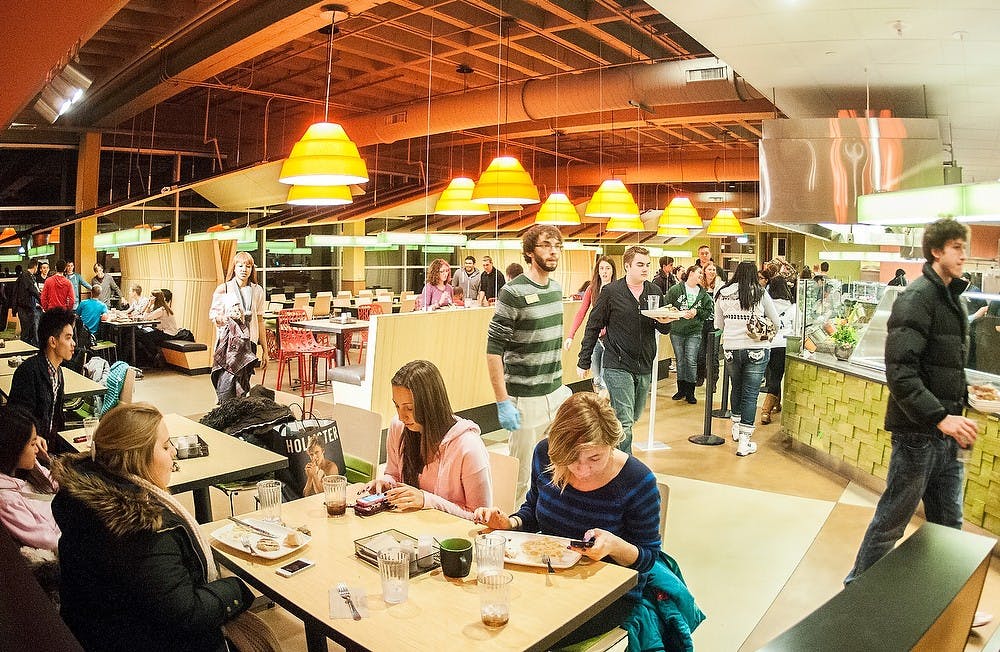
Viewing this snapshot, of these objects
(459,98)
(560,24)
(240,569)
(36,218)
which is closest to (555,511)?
(240,569)

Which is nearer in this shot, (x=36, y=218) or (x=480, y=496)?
(x=480, y=496)

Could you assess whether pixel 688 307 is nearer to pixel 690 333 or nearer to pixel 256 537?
pixel 690 333

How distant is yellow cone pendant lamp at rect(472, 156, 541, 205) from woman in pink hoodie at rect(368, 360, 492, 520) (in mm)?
3134

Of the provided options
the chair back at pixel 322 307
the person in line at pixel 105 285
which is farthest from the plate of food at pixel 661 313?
the person in line at pixel 105 285

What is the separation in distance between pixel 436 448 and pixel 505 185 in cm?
337

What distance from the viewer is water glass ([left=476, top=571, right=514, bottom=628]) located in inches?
74.8

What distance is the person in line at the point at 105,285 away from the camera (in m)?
11.9

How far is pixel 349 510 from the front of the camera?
279cm

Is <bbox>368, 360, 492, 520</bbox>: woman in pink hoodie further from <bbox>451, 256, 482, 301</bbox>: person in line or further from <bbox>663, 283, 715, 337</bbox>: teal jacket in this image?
<bbox>451, 256, 482, 301</bbox>: person in line

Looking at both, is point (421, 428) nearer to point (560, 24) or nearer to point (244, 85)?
point (560, 24)

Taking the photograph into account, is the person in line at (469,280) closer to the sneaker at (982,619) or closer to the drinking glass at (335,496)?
the sneaker at (982,619)

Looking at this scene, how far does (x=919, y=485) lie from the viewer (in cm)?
335

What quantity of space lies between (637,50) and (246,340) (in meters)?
4.58

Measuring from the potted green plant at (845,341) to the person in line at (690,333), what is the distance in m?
1.74
